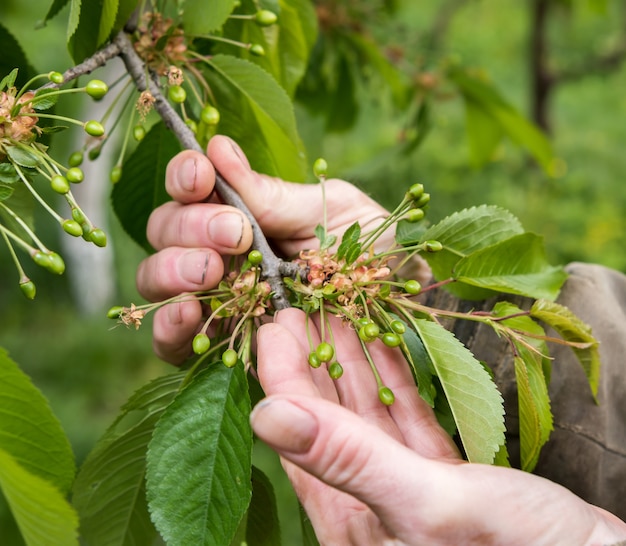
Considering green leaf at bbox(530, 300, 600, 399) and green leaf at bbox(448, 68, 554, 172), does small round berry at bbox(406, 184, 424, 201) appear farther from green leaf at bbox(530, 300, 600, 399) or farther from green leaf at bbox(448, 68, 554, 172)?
green leaf at bbox(448, 68, 554, 172)

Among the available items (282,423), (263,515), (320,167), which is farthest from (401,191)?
(282,423)

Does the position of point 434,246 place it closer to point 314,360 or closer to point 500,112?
point 314,360

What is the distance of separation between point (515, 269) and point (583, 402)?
0.27 meters

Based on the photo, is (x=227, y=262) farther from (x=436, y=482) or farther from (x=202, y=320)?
(x=436, y=482)

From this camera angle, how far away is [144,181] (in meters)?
1.13

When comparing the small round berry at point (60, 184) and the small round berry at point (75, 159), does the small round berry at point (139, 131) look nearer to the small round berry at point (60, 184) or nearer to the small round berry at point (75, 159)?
the small round berry at point (75, 159)

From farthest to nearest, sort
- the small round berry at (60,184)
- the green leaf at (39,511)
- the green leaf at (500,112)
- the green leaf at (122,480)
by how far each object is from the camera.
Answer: the green leaf at (500,112) < the green leaf at (122,480) < the small round berry at (60,184) < the green leaf at (39,511)

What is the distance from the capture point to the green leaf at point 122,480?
94cm

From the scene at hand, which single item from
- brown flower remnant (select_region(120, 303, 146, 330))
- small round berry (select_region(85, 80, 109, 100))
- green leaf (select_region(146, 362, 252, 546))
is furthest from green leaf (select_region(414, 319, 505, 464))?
small round berry (select_region(85, 80, 109, 100))

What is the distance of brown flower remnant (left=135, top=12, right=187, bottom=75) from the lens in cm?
97

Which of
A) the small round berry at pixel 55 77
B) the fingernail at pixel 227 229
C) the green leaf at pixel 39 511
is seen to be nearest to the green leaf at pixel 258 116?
the fingernail at pixel 227 229

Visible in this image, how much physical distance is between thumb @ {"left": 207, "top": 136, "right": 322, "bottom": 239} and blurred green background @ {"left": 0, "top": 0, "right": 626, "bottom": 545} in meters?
0.74

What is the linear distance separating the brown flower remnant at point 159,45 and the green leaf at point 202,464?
46 centimetres

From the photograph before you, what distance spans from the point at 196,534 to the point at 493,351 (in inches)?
23.0
